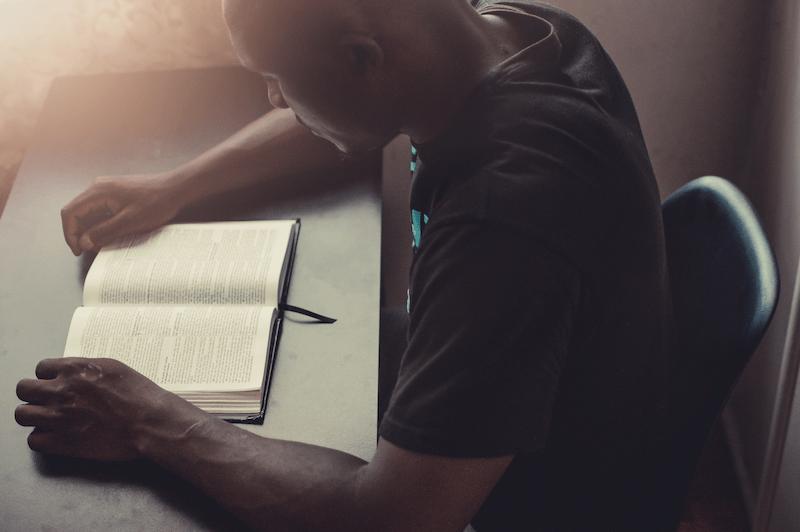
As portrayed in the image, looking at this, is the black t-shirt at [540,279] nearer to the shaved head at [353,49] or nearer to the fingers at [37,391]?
the shaved head at [353,49]

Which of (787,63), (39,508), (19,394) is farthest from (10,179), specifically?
(787,63)

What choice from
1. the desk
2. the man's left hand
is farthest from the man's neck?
the man's left hand

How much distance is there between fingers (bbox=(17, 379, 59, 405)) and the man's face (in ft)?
1.37

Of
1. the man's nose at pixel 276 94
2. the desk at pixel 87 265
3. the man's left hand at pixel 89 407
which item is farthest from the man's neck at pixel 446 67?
the man's left hand at pixel 89 407

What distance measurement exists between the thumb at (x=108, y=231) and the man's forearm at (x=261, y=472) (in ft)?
1.22

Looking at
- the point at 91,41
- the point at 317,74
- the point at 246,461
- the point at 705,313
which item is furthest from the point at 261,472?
the point at 91,41

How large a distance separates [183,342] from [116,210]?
0.31 metres

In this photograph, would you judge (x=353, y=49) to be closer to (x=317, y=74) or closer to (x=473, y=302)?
(x=317, y=74)

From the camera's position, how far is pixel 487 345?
0.67m

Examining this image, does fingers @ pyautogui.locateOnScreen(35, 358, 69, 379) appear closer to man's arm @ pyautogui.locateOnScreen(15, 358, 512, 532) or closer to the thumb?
man's arm @ pyautogui.locateOnScreen(15, 358, 512, 532)

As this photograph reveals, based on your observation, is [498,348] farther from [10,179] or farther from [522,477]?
[10,179]

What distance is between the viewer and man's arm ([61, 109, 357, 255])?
114 cm

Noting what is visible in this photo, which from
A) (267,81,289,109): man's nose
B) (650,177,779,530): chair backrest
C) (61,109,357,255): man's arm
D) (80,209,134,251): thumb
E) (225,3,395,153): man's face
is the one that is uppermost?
(225,3,395,153): man's face

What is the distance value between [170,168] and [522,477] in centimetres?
73
